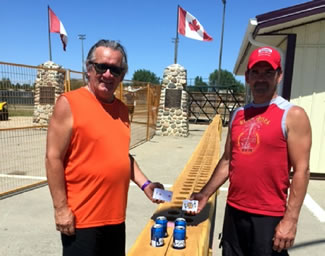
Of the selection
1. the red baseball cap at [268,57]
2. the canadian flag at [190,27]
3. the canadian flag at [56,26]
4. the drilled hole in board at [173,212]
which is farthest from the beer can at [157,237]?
the canadian flag at [56,26]

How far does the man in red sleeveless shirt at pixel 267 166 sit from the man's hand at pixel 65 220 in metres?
1.11

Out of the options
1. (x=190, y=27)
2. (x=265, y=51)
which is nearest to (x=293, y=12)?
(x=265, y=51)

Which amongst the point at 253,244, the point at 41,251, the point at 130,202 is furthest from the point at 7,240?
the point at 253,244

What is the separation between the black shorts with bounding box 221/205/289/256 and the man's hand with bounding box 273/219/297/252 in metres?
0.05

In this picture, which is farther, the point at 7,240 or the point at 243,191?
the point at 7,240

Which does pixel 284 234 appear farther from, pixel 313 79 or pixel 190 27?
pixel 190 27

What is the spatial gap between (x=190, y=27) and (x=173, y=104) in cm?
401

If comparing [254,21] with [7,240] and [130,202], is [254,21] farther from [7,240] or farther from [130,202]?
[7,240]

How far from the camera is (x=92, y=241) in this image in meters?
1.78

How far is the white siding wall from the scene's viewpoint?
618cm

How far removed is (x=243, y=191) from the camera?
A: 2.03 m

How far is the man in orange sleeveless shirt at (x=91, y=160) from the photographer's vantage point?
167cm

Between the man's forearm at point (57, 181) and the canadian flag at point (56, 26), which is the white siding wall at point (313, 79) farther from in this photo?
the canadian flag at point (56, 26)

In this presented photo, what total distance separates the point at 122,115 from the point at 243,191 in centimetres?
98
